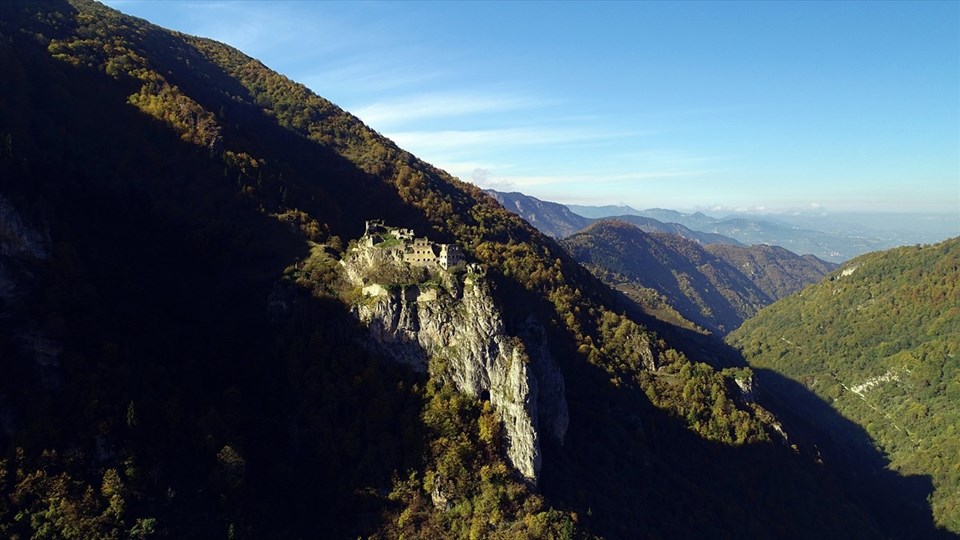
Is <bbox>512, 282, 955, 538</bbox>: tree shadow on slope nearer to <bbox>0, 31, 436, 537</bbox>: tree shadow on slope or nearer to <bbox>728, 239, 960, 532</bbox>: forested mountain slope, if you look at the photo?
<bbox>728, 239, 960, 532</bbox>: forested mountain slope

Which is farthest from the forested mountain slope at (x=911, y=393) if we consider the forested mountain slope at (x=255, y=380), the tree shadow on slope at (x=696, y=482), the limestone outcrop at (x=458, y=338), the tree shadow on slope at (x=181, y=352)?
the tree shadow on slope at (x=181, y=352)

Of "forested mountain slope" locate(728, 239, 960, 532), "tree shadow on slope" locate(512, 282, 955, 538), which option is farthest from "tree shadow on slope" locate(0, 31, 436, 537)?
"forested mountain slope" locate(728, 239, 960, 532)

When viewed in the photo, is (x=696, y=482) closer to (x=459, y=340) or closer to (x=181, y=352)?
(x=459, y=340)

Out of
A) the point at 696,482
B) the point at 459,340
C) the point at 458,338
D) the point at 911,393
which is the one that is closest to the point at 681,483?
the point at 696,482

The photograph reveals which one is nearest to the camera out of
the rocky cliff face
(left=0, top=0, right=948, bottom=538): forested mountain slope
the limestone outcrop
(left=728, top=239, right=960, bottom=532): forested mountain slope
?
(left=0, top=0, right=948, bottom=538): forested mountain slope

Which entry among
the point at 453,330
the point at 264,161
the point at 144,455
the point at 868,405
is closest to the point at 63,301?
the point at 144,455

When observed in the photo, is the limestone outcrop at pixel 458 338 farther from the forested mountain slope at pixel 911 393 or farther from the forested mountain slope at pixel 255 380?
the forested mountain slope at pixel 911 393
